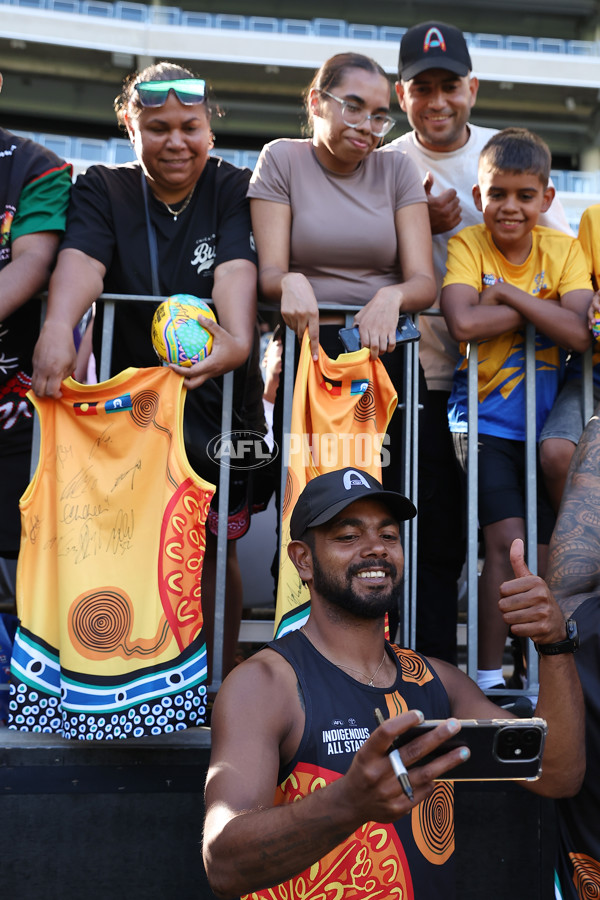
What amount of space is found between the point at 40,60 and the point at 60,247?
26.5m

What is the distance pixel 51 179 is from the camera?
3455mm

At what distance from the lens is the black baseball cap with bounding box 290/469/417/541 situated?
2717 millimetres

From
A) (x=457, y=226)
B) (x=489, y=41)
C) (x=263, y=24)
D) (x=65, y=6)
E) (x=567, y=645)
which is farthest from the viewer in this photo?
(x=263, y=24)

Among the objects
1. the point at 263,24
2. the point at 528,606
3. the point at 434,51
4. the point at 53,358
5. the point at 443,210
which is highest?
the point at 263,24

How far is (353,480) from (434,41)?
2.22 meters

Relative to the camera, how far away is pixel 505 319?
134 inches

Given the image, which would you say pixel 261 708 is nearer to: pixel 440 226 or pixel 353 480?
pixel 353 480

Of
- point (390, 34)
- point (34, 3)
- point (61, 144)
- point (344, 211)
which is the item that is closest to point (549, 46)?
point (390, 34)

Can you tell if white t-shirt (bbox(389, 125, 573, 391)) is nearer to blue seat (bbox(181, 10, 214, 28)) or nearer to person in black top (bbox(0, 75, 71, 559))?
person in black top (bbox(0, 75, 71, 559))

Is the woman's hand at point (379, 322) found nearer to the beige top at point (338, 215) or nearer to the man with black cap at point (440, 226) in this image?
the beige top at point (338, 215)

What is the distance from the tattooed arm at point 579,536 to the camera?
2.79m

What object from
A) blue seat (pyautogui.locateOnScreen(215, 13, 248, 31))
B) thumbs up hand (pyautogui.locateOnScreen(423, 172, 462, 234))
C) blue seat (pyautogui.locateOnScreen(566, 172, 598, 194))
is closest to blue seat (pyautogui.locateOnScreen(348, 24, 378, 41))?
blue seat (pyautogui.locateOnScreen(215, 13, 248, 31))

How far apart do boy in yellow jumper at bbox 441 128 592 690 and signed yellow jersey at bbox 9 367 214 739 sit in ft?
3.58

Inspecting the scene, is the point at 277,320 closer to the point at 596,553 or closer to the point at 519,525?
the point at 519,525
